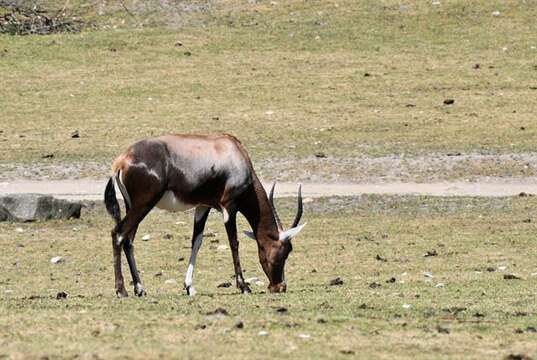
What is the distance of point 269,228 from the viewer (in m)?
14.9

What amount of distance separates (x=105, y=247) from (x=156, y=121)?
34.0ft

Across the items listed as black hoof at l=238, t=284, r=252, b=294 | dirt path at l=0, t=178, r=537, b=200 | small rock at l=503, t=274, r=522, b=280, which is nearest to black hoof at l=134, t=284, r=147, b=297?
black hoof at l=238, t=284, r=252, b=294

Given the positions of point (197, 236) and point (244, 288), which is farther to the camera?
point (197, 236)

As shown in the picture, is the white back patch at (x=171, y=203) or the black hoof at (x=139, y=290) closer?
the black hoof at (x=139, y=290)

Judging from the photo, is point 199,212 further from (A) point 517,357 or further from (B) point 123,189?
(A) point 517,357

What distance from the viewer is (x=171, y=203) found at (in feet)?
47.1

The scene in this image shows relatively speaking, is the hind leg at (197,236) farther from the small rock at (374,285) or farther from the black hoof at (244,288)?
the small rock at (374,285)

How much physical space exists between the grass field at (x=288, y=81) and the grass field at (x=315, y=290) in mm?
4588

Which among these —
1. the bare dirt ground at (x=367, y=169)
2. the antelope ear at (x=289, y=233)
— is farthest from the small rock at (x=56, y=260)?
the bare dirt ground at (x=367, y=169)

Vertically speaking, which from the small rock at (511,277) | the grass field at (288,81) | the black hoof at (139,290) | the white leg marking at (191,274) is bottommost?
the grass field at (288,81)

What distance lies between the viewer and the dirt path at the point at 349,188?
22.3m

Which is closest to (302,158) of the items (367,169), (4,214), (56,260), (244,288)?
(367,169)

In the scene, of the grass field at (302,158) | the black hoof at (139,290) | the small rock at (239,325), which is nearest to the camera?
the small rock at (239,325)

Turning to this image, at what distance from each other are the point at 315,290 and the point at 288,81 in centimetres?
1768
